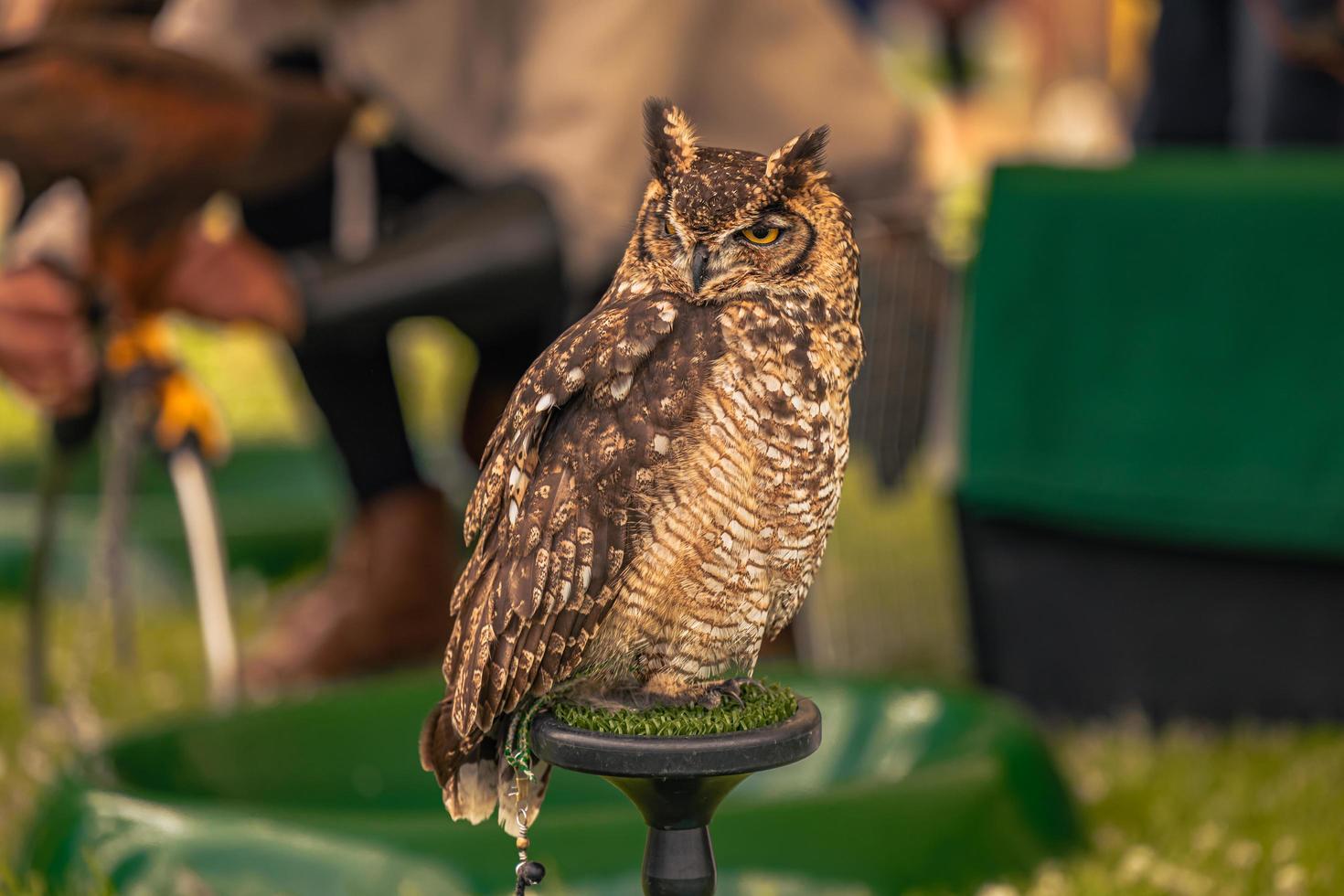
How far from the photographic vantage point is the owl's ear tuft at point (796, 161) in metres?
0.95

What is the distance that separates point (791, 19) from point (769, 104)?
0.15 metres

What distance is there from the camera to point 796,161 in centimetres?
96

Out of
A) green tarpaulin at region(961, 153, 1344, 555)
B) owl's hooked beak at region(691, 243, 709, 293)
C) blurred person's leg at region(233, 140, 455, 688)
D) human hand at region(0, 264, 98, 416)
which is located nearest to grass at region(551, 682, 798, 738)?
owl's hooked beak at region(691, 243, 709, 293)

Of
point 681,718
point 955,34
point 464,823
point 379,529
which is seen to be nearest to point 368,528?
point 379,529

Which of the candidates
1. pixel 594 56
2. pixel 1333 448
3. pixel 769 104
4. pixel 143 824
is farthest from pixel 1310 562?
pixel 143 824

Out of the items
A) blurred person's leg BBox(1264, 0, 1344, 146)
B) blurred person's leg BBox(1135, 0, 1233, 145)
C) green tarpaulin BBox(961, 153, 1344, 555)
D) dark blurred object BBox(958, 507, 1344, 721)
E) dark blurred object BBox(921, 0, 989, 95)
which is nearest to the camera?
green tarpaulin BBox(961, 153, 1344, 555)

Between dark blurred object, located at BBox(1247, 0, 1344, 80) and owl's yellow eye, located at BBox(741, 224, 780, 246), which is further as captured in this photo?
dark blurred object, located at BBox(1247, 0, 1344, 80)

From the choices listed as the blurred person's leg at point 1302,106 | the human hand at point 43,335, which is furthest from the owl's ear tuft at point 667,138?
the blurred person's leg at point 1302,106

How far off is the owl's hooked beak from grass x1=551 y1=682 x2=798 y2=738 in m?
0.28

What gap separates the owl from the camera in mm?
979

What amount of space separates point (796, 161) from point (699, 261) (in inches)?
3.2

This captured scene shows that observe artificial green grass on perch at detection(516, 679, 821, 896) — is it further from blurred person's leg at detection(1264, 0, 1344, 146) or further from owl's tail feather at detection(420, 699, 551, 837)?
blurred person's leg at detection(1264, 0, 1344, 146)

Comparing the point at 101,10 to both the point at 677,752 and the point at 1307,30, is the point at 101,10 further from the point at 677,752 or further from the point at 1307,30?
the point at 1307,30

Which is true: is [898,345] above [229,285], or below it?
below
